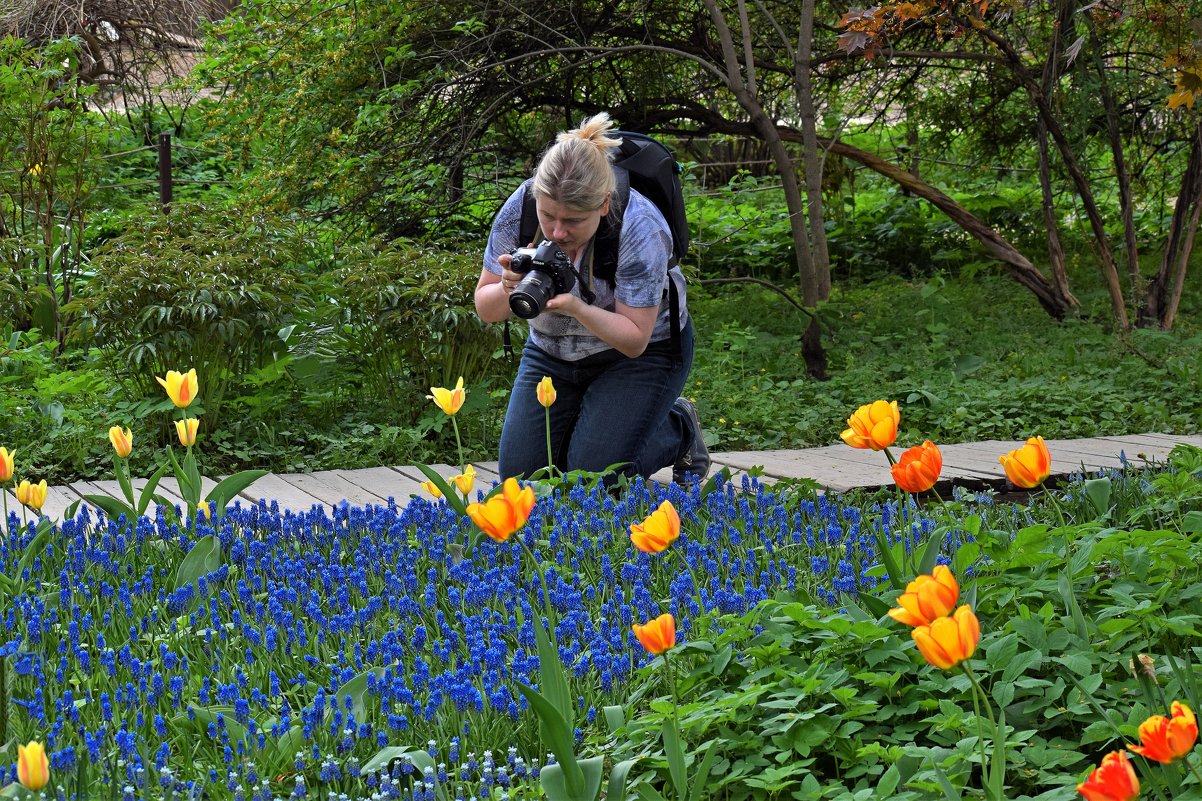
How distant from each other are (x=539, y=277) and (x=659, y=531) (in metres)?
1.71

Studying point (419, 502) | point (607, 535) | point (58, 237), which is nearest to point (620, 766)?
point (607, 535)

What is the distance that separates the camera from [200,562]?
2873mm

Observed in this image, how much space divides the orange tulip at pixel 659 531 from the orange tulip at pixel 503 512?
0.61 ft

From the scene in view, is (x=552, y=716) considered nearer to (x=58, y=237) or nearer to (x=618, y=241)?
(x=618, y=241)

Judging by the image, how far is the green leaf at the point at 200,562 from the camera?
283cm

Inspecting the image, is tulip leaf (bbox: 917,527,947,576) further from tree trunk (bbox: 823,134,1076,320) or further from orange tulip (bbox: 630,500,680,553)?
tree trunk (bbox: 823,134,1076,320)

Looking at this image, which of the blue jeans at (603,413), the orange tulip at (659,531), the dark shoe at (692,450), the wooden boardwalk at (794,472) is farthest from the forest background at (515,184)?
the orange tulip at (659,531)

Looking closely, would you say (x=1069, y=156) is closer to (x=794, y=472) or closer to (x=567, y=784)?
(x=794, y=472)

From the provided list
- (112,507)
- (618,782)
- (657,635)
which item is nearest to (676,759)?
(618,782)

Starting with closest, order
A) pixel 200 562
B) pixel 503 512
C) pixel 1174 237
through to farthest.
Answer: pixel 503 512, pixel 200 562, pixel 1174 237

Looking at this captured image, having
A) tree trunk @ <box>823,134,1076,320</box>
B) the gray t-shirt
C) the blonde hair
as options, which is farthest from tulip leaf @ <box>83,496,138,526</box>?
tree trunk @ <box>823,134,1076,320</box>

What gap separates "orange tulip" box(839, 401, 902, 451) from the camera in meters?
2.17

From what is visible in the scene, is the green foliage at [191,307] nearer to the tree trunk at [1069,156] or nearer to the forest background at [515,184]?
the forest background at [515,184]

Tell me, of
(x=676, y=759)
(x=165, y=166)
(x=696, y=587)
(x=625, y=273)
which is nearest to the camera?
(x=676, y=759)
